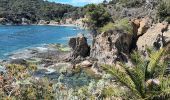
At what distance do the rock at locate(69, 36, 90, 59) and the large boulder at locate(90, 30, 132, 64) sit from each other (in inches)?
177

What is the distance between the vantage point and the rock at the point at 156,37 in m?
64.1

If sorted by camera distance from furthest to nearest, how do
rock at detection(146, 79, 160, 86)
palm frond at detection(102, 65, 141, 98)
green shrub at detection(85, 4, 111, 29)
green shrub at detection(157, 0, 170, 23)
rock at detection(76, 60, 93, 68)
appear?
green shrub at detection(85, 4, 111, 29) → green shrub at detection(157, 0, 170, 23) → rock at detection(76, 60, 93, 68) → rock at detection(146, 79, 160, 86) → palm frond at detection(102, 65, 141, 98)

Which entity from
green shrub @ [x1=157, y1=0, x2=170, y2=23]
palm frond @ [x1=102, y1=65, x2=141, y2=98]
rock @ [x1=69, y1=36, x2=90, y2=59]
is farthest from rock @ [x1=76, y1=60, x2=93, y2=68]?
palm frond @ [x1=102, y1=65, x2=141, y2=98]

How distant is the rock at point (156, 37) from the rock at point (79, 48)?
38.8ft

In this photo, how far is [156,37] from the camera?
6506 cm

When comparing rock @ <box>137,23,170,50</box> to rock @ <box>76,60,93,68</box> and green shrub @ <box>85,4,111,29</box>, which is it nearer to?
rock @ <box>76,60,93,68</box>

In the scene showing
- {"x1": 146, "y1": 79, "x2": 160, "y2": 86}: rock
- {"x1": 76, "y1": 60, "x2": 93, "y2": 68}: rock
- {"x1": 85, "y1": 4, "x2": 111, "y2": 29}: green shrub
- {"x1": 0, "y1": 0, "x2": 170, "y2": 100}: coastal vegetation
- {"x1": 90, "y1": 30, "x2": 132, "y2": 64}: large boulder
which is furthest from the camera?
{"x1": 85, "y1": 4, "x2": 111, "y2": 29}: green shrub

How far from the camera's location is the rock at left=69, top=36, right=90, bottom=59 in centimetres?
7706

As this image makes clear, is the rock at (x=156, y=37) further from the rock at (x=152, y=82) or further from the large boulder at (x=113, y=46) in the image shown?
the rock at (x=152, y=82)

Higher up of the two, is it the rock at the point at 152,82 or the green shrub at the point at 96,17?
the rock at the point at 152,82

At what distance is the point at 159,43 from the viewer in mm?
64438

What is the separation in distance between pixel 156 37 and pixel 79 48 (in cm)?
1733

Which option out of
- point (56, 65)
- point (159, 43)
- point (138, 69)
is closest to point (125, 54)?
point (159, 43)

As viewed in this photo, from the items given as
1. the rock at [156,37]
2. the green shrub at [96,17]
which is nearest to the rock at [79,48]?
the rock at [156,37]
